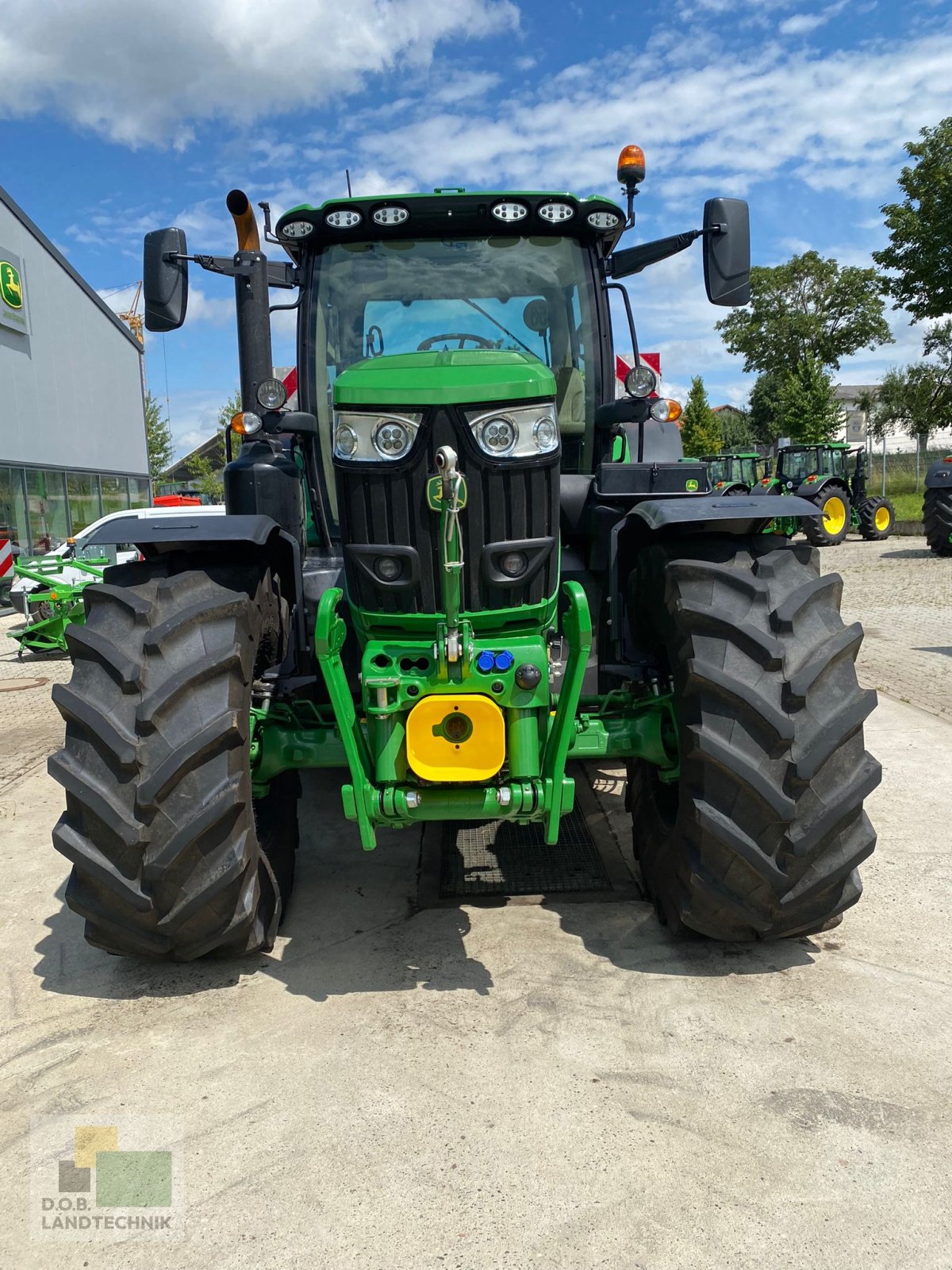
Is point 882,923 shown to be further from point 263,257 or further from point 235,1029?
point 263,257

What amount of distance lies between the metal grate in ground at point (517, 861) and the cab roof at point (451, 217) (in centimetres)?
268

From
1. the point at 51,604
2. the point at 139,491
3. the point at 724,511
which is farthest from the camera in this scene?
the point at 139,491

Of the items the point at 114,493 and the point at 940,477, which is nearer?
the point at 940,477

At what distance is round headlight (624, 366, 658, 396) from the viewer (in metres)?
3.79

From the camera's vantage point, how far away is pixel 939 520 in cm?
1784

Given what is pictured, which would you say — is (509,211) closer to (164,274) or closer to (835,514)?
(164,274)

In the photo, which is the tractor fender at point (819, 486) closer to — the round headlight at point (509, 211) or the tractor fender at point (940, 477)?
the tractor fender at point (940, 477)

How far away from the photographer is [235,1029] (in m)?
2.96

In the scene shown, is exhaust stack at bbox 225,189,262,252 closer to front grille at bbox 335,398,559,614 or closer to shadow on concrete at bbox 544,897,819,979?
front grille at bbox 335,398,559,614

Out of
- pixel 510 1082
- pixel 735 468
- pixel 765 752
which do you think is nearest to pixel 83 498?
pixel 735 468

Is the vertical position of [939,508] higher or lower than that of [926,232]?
lower

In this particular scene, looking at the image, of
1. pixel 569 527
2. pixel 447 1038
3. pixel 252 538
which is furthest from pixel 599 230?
pixel 447 1038

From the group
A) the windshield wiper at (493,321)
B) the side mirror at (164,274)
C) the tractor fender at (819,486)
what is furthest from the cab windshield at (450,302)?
the tractor fender at (819,486)

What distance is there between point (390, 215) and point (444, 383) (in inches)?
55.2
